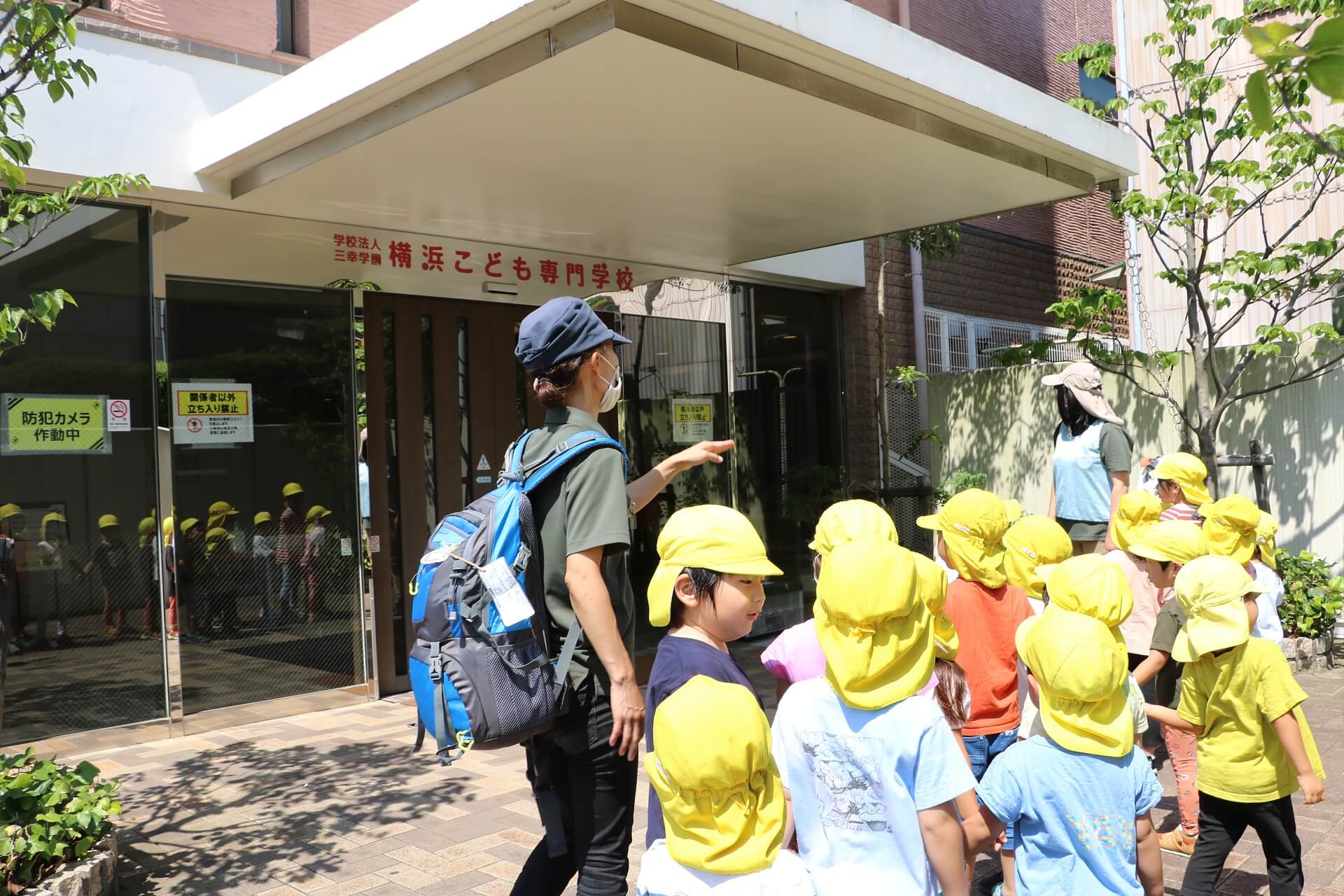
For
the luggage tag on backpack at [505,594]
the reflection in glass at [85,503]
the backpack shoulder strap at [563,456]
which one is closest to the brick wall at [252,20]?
the reflection in glass at [85,503]

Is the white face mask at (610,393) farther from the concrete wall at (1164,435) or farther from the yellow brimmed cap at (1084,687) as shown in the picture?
the concrete wall at (1164,435)

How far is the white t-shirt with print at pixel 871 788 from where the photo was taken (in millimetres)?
2336

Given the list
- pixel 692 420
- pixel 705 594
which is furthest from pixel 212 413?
pixel 705 594

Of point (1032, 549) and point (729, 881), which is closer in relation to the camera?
point (729, 881)

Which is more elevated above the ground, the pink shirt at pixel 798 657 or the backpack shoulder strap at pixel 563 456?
the backpack shoulder strap at pixel 563 456

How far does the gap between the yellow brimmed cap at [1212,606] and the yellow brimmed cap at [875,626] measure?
4.68 ft

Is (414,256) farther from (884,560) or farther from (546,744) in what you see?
(884,560)

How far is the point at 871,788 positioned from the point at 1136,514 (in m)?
3.09

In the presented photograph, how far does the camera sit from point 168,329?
267 inches

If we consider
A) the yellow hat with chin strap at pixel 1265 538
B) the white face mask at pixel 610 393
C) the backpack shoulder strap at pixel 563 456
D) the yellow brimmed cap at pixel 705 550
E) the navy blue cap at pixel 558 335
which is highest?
the navy blue cap at pixel 558 335

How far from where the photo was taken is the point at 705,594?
2.70m

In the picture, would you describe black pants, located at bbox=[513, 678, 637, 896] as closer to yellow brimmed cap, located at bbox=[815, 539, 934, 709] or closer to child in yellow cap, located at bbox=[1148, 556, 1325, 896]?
yellow brimmed cap, located at bbox=[815, 539, 934, 709]

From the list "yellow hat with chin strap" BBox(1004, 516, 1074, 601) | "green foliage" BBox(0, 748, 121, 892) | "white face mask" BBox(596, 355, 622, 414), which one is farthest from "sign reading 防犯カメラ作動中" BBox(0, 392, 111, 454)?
"yellow hat with chin strap" BBox(1004, 516, 1074, 601)

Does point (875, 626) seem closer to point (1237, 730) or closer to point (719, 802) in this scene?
point (719, 802)
